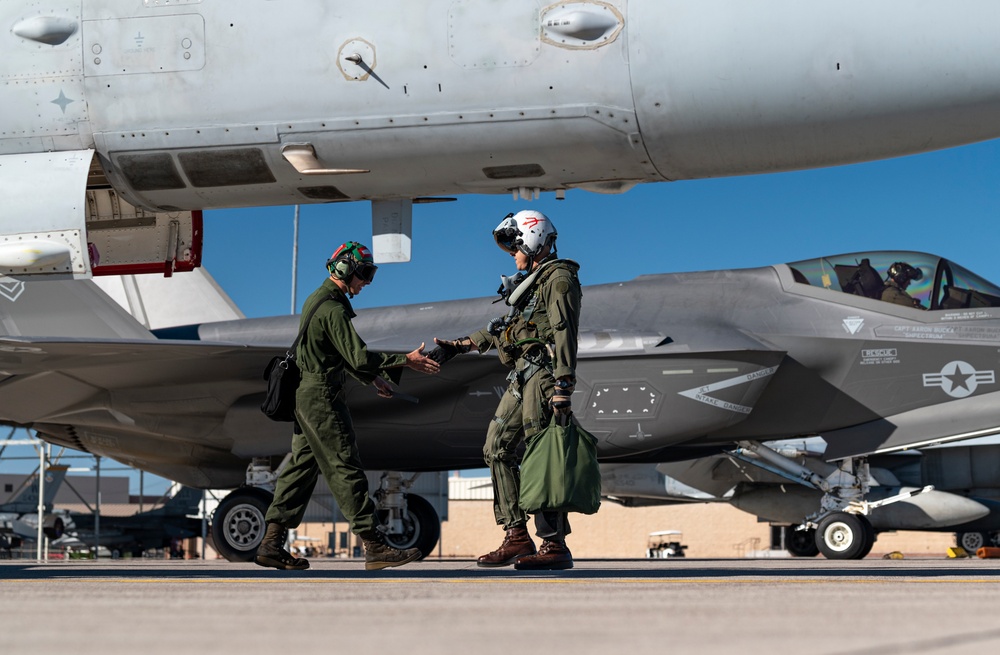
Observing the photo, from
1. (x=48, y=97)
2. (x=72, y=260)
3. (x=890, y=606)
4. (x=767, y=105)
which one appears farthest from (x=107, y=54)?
(x=890, y=606)

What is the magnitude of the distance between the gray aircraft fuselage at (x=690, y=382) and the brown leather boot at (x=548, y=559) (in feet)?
16.2

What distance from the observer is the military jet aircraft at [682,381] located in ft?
35.9

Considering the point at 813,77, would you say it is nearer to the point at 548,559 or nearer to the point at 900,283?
the point at 548,559

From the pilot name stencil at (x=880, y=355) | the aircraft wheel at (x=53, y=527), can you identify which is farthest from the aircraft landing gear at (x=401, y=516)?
the aircraft wheel at (x=53, y=527)

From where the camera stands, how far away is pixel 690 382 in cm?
1093

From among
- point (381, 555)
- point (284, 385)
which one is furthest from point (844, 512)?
point (284, 385)

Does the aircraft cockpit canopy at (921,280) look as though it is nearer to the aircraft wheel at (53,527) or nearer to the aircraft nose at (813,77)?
the aircraft nose at (813,77)

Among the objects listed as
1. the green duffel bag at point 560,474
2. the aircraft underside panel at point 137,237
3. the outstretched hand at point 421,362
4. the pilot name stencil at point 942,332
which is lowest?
the green duffel bag at point 560,474

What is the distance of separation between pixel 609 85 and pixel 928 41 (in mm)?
1664

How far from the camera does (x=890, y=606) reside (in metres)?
3.67

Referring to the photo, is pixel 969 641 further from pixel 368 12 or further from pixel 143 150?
pixel 143 150

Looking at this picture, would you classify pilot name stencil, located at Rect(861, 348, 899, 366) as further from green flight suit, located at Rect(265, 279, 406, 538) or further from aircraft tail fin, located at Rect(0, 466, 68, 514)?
aircraft tail fin, located at Rect(0, 466, 68, 514)

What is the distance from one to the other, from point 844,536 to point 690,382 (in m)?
3.07

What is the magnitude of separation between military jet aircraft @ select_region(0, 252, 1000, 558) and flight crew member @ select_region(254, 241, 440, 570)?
14.8 ft
